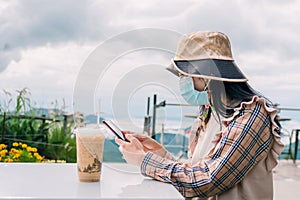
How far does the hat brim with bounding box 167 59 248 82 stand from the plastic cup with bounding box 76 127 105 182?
27 cm

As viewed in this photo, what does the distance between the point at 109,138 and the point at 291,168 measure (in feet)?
16.4

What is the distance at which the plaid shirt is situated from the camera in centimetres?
125

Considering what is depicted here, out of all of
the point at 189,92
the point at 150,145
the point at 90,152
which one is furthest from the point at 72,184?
the point at 189,92

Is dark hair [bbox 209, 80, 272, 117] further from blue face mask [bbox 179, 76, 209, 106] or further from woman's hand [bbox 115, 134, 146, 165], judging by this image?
woman's hand [bbox 115, 134, 146, 165]

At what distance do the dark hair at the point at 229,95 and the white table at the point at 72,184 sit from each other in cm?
33

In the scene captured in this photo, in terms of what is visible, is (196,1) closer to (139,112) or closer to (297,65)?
(297,65)

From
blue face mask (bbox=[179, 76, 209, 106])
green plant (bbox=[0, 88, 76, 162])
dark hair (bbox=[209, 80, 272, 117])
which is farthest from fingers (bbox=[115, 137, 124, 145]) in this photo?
green plant (bbox=[0, 88, 76, 162])

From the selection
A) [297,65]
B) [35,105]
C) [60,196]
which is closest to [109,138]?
[60,196]

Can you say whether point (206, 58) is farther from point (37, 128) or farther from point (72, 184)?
point (37, 128)

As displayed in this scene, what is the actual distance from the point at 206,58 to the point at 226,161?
291mm

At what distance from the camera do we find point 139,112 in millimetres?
1179

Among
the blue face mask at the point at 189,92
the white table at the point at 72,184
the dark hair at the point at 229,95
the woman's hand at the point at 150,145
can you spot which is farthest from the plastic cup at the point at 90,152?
the dark hair at the point at 229,95

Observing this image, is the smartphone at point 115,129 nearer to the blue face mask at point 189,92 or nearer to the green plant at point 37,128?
the blue face mask at point 189,92

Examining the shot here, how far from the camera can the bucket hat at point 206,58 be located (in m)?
1.22
